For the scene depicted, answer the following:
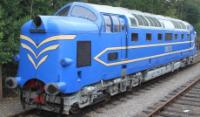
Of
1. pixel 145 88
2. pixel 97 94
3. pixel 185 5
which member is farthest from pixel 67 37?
pixel 185 5

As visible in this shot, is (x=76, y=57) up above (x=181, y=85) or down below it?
above

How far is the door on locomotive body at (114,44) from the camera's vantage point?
39.4 ft

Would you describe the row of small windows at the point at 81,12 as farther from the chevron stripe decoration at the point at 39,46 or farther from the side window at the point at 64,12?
the chevron stripe decoration at the point at 39,46

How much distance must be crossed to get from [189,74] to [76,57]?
13931 mm

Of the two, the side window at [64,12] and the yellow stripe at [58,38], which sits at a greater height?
the side window at [64,12]

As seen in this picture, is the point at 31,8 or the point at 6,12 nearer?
the point at 6,12

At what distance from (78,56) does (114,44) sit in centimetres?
239

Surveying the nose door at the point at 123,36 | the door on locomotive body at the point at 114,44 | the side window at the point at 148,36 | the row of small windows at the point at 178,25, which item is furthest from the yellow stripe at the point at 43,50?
the row of small windows at the point at 178,25

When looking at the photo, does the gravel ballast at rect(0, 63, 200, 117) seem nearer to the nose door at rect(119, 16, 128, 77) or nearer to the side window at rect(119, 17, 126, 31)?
the nose door at rect(119, 16, 128, 77)

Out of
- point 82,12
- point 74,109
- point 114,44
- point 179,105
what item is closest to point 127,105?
point 179,105

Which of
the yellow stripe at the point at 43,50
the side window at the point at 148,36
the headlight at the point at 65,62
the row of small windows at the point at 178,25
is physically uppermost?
the row of small windows at the point at 178,25

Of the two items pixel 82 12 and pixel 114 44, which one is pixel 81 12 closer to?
pixel 82 12

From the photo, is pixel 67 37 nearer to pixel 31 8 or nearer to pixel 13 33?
pixel 13 33

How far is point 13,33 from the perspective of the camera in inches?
501
